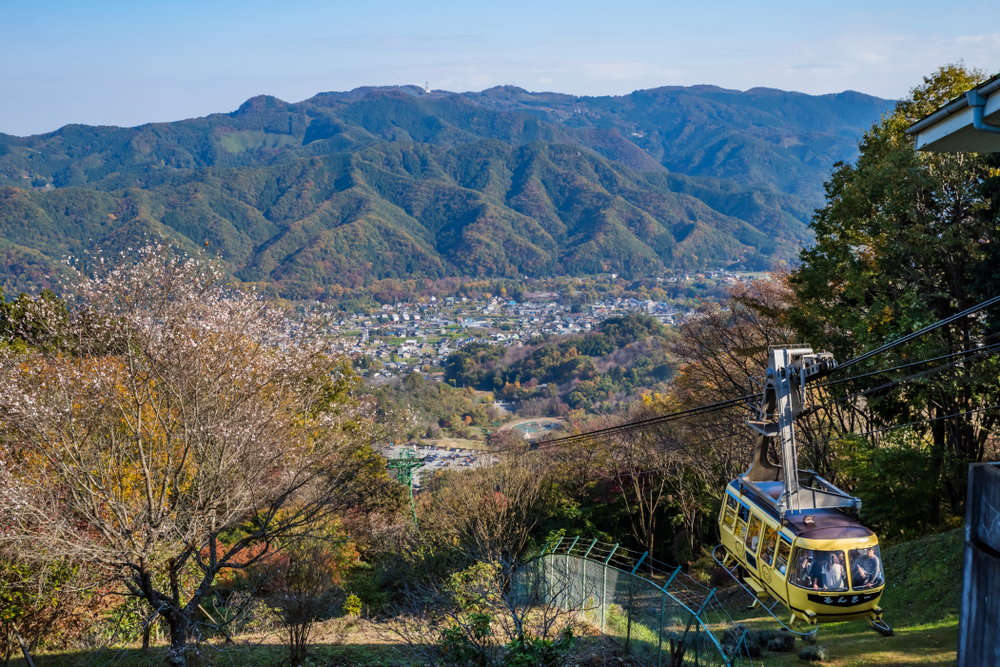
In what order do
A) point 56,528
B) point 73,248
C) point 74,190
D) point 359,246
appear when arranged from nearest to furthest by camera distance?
point 56,528, point 73,248, point 74,190, point 359,246

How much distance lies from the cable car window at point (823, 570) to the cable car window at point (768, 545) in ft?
2.20

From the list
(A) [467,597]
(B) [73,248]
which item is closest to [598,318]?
(B) [73,248]

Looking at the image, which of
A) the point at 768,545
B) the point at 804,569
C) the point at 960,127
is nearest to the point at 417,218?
the point at 768,545

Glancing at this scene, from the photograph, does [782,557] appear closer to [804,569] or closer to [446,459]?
[804,569]

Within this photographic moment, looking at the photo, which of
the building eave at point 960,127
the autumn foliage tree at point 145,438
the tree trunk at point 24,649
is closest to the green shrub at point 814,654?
the building eave at point 960,127

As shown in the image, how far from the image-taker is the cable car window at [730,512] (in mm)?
10141

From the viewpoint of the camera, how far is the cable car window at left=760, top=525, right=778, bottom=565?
28.0ft

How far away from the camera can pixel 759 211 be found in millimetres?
184000

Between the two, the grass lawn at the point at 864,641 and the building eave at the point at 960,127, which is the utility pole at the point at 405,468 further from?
the building eave at the point at 960,127

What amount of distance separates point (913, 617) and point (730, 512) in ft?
15.1

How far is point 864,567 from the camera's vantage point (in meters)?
7.74

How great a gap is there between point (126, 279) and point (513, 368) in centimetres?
7098

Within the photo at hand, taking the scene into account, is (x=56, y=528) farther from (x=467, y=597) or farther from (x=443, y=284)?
(x=443, y=284)

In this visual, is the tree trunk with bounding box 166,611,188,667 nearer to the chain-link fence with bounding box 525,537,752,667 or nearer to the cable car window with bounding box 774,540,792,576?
the chain-link fence with bounding box 525,537,752,667
